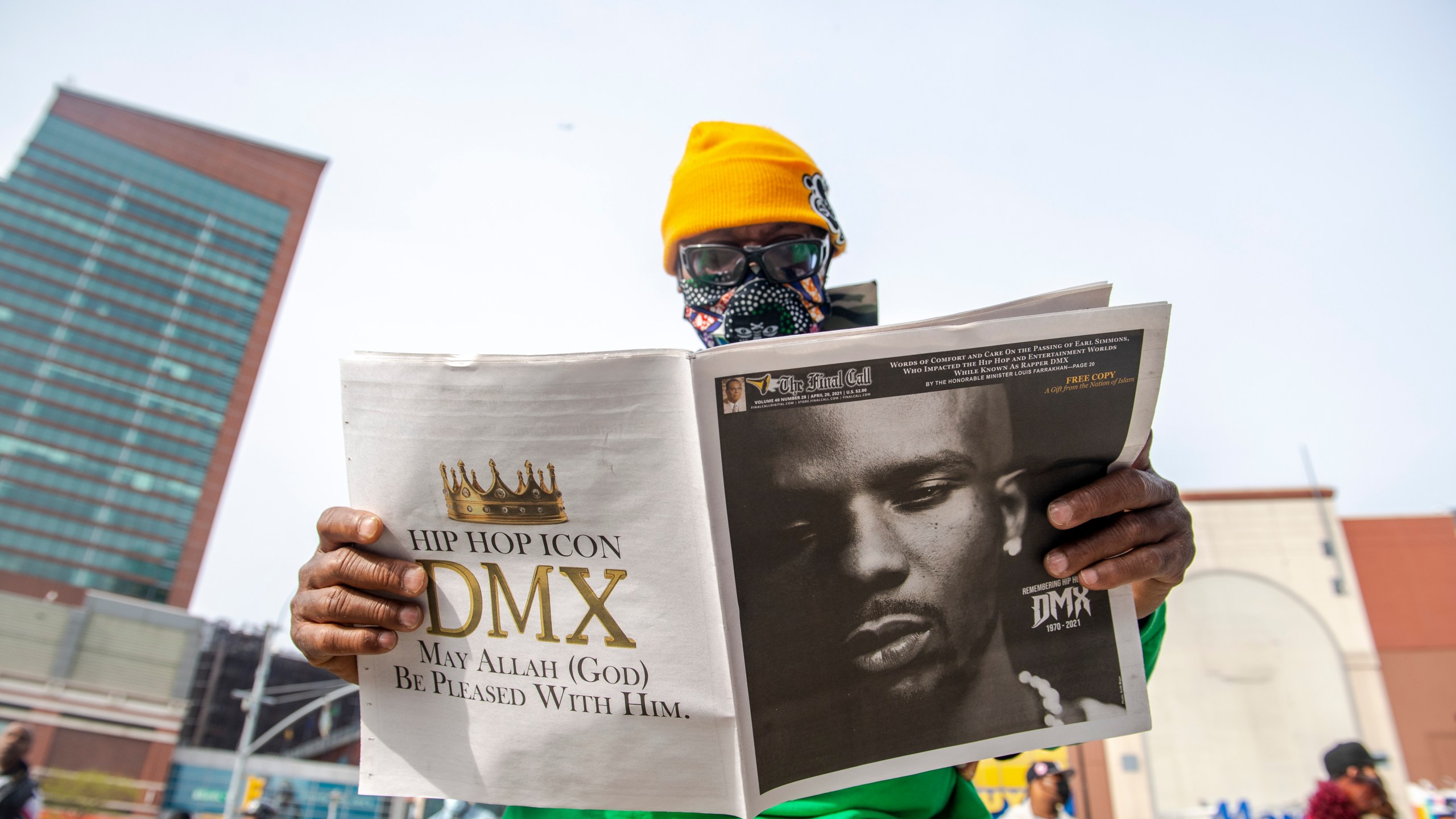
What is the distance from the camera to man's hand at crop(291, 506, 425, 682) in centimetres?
104

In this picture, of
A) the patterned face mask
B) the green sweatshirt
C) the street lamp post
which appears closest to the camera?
the green sweatshirt

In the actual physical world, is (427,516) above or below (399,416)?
below

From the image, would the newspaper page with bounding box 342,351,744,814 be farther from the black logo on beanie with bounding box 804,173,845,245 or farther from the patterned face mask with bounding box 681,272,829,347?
the black logo on beanie with bounding box 804,173,845,245

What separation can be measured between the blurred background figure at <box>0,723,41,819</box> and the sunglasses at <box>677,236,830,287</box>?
400cm

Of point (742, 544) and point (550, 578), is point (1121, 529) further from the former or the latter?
point (550, 578)

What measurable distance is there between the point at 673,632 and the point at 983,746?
48cm

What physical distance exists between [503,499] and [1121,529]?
86 cm

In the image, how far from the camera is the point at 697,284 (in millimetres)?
1822

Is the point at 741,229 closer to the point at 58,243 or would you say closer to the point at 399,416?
the point at 399,416

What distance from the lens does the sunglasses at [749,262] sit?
1.80m

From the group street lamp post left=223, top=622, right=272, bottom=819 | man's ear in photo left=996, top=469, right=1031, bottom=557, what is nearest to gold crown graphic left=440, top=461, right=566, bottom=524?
man's ear in photo left=996, top=469, right=1031, bottom=557

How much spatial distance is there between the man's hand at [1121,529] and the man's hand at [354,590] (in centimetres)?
89

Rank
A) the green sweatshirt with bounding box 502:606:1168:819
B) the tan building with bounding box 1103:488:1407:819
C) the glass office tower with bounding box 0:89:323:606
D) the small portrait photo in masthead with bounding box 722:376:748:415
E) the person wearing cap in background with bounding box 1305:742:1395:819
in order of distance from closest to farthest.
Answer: the small portrait photo in masthead with bounding box 722:376:748:415
the green sweatshirt with bounding box 502:606:1168:819
the person wearing cap in background with bounding box 1305:742:1395:819
the tan building with bounding box 1103:488:1407:819
the glass office tower with bounding box 0:89:323:606

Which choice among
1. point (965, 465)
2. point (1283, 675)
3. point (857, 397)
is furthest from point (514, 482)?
point (1283, 675)
